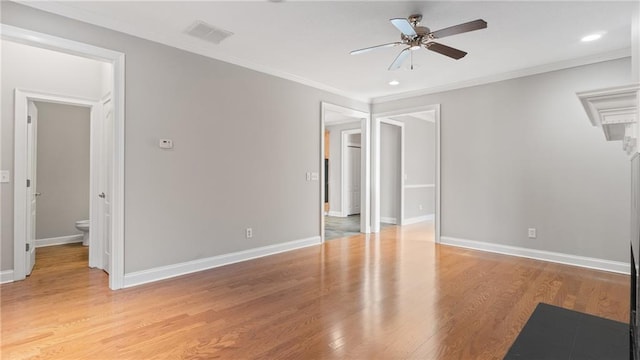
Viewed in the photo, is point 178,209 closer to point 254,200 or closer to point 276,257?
point 254,200

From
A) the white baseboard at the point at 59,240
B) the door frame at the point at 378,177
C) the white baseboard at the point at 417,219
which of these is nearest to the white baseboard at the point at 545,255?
the door frame at the point at 378,177

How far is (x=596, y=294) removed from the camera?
3.04m

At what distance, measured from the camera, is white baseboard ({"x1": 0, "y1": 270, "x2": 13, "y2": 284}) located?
3303mm

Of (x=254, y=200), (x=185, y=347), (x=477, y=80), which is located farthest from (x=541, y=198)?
(x=185, y=347)

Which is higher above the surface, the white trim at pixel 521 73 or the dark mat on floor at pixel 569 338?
the white trim at pixel 521 73

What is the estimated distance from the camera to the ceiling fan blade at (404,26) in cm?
249

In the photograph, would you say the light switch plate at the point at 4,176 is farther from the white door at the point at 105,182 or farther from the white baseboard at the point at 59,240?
the white baseboard at the point at 59,240

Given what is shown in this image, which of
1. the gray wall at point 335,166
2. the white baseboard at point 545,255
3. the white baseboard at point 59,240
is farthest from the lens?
the gray wall at point 335,166

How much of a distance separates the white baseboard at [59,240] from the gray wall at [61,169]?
0.06 m

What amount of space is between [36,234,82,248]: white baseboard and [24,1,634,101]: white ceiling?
13.3 ft

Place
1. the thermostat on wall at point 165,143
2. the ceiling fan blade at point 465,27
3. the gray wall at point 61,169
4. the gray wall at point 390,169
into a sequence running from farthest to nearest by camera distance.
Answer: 1. the gray wall at point 390,169
2. the gray wall at point 61,169
3. the thermostat on wall at point 165,143
4. the ceiling fan blade at point 465,27

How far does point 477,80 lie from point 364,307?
3.91 m

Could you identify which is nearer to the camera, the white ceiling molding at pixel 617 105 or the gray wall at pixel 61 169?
the white ceiling molding at pixel 617 105

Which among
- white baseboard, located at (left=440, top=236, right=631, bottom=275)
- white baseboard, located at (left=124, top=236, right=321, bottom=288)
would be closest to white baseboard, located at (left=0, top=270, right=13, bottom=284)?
white baseboard, located at (left=124, top=236, right=321, bottom=288)
